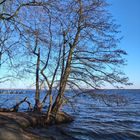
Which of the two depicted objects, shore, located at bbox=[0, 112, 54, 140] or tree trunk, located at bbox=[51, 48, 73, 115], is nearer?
shore, located at bbox=[0, 112, 54, 140]

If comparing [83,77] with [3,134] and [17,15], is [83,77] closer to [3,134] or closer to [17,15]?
[17,15]

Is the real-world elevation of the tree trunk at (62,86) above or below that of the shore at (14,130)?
above

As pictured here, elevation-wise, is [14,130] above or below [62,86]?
below

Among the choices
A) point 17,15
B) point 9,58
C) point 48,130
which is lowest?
point 48,130

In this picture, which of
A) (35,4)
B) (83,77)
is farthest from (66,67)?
(35,4)

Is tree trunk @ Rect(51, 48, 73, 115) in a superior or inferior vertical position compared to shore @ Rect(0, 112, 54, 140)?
superior

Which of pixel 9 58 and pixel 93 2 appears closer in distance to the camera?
pixel 9 58

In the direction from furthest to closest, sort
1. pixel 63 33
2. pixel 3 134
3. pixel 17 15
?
1. pixel 63 33
2. pixel 17 15
3. pixel 3 134

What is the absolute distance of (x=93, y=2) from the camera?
82.5 feet

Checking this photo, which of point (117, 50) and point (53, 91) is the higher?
point (117, 50)

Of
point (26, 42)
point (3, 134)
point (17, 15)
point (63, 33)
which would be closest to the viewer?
point (3, 134)

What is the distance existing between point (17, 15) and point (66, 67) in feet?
26.0

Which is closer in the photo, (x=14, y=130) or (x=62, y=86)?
(x=14, y=130)

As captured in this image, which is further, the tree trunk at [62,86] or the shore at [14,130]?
the tree trunk at [62,86]
